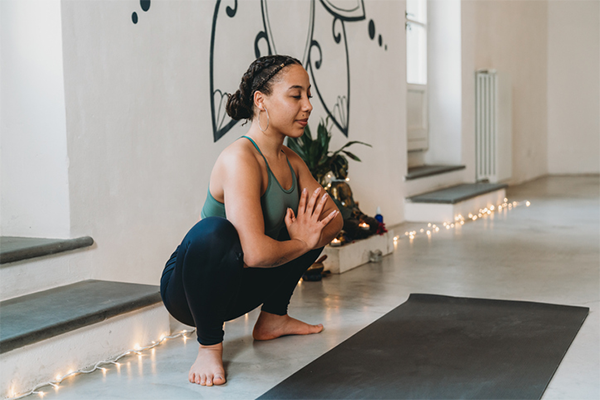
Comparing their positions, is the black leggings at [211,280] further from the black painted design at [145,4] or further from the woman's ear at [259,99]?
the black painted design at [145,4]

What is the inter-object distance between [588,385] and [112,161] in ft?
5.95

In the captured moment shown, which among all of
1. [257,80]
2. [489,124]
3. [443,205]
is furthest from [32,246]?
[489,124]

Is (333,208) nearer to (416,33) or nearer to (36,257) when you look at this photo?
(36,257)

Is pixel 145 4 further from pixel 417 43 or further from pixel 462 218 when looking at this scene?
pixel 417 43

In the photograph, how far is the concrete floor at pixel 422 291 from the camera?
6.05ft

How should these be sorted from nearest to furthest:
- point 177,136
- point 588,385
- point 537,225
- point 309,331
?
1. point 588,385
2. point 309,331
3. point 177,136
4. point 537,225

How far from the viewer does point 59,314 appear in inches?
76.4

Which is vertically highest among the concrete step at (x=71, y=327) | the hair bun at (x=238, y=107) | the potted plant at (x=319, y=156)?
the hair bun at (x=238, y=107)

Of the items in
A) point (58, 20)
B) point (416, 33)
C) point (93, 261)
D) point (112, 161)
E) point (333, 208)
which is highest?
point (416, 33)

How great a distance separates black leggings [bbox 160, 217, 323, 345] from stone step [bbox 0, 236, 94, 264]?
53cm

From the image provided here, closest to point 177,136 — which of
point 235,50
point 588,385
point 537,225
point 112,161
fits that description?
point 112,161

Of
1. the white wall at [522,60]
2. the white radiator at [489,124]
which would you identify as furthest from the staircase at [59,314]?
the white wall at [522,60]

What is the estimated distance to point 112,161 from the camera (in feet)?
8.38

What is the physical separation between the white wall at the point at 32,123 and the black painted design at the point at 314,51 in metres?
0.89
